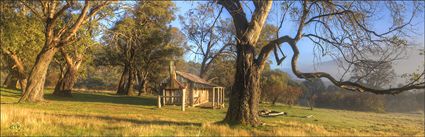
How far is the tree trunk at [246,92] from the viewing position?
51.8ft

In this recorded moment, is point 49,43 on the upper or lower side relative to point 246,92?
upper

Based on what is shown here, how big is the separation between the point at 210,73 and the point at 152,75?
9.57 m

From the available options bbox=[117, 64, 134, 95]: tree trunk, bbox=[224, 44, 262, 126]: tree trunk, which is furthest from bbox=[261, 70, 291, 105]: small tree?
bbox=[224, 44, 262, 126]: tree trunk

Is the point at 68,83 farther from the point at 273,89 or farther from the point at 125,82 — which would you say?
the point at 273,89

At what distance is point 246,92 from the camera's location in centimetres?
1585

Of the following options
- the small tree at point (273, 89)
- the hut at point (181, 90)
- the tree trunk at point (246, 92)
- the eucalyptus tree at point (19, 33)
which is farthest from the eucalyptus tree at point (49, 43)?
the small tree at point (273, 89)

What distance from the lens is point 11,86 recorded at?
45781 millimetres

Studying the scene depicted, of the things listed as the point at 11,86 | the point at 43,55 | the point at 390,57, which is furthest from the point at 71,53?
the point at 390,57

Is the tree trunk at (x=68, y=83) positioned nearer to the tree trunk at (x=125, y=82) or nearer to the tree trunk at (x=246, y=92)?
the tree trunk at (x=125, y=82)

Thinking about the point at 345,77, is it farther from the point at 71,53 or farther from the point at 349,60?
the point at 71,53

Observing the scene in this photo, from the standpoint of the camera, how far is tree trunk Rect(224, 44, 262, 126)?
51.8ft

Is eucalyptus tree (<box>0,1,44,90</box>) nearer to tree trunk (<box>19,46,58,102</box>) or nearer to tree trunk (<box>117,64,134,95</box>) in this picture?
tree trunk (<box>19,46,58,102</box>)

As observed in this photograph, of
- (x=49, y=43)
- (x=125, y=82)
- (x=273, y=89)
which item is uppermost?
(x=49, y=43)

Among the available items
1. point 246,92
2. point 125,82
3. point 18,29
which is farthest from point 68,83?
point 246,92
